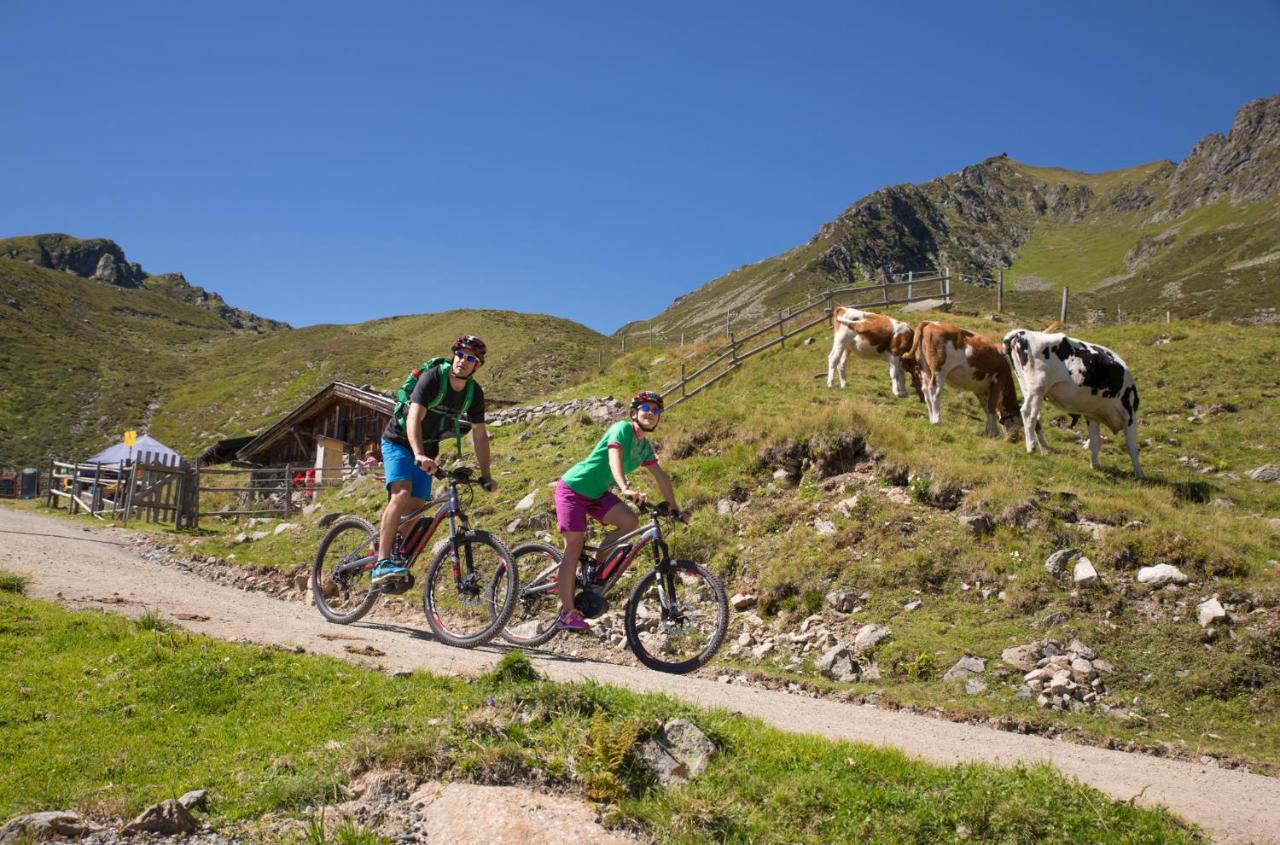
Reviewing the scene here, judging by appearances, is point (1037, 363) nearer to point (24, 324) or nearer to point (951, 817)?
point (951, 817)

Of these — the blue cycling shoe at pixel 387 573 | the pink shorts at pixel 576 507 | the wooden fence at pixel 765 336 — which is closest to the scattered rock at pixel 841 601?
the pink shorts at pixel 576 507

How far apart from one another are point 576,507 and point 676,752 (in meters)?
3.16

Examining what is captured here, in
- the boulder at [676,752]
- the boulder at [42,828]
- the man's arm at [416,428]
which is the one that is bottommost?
the boulder at [42,828]

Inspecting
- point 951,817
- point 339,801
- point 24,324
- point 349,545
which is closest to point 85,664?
point 339,801

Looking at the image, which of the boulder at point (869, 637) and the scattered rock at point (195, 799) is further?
the boulder at point (869, 637)

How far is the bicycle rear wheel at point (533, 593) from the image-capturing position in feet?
24.4

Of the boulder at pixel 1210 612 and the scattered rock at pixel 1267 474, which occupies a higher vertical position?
the scattered rock at pixel 1267 474

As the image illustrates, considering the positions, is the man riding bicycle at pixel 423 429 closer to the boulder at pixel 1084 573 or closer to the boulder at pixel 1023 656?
the boulder at pixel 1023 656

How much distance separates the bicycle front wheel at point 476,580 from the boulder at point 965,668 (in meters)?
4.32

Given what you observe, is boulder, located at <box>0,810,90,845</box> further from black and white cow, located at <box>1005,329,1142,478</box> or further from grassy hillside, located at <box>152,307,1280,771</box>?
black and white cow, located at <box>1005,329,1142,478</box>

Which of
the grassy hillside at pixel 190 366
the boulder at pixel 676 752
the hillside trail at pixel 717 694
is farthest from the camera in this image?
the grassy hillside at pixel 190 366

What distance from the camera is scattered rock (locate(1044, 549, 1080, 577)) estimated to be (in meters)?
8.72

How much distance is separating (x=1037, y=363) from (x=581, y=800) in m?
12.4

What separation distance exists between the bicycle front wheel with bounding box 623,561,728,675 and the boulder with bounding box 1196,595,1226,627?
4739 mm
